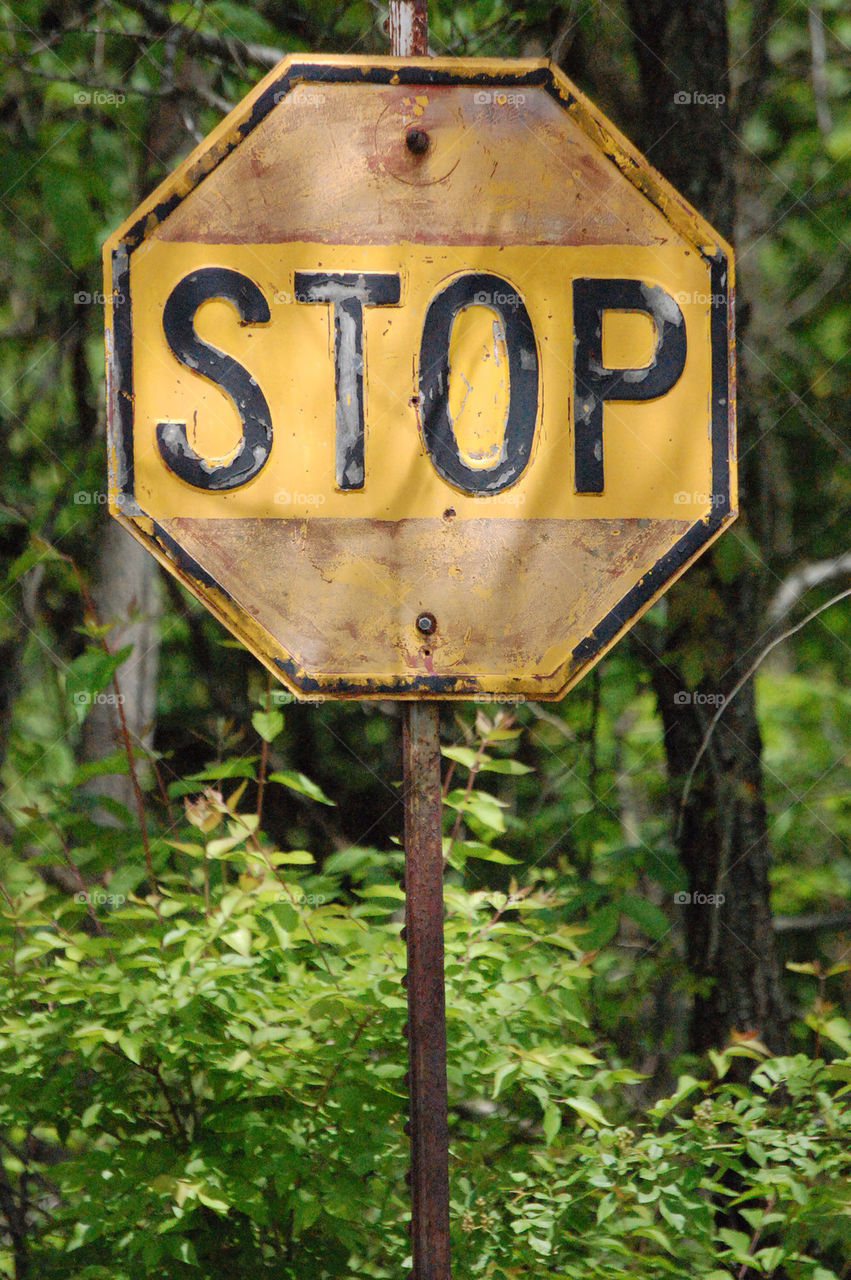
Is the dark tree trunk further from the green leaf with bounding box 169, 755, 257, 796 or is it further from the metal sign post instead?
the metal sign post

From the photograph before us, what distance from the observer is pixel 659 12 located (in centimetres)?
257

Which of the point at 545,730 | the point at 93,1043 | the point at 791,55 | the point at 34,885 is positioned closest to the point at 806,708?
the point at 545,730

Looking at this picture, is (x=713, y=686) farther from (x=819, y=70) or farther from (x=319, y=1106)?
(x=819, y=70)

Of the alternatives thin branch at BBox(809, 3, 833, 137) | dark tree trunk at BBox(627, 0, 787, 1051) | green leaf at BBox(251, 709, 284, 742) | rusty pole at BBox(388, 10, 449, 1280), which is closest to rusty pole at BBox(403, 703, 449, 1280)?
rusty pole at BBox(388, 10, 449, 1280)

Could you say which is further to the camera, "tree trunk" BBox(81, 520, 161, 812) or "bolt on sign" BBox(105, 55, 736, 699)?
"tree trunk" BBox(81, 520, 161, 812)

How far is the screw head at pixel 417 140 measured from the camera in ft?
3.96

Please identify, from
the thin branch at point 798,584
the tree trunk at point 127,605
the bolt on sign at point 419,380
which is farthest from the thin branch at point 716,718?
the tree trunk at point 127,605

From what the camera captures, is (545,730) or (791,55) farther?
(791,55)

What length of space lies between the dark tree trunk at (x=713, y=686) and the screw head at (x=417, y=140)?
1491 millimetres

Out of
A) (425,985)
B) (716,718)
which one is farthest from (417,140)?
(716,718)

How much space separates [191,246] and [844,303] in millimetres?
2562

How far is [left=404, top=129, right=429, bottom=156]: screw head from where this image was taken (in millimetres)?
1207

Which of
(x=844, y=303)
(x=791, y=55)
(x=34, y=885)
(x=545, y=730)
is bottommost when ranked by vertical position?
(x=34, y=885)

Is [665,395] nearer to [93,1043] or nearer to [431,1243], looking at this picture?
[431,1243]
